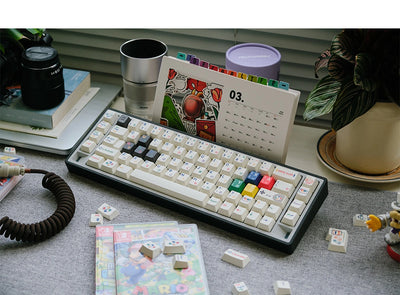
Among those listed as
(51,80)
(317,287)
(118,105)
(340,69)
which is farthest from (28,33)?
(317,287)

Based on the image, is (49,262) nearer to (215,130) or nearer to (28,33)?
(215,130)

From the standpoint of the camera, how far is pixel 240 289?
774mm

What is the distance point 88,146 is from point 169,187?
198mm

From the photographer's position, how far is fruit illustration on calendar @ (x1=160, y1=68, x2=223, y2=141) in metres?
1.03

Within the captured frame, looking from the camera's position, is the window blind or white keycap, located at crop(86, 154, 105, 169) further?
the window blind

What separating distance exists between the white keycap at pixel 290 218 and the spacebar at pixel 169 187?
0.14 metres

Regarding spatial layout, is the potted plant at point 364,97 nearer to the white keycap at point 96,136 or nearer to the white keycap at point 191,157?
the white keycap at point 191,157

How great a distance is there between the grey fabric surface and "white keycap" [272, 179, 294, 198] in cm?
7

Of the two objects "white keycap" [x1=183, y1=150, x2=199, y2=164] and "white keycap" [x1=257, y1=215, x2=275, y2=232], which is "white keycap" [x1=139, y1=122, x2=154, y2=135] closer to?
"white keycap" [x1=183, y1=150, x2=199, y2=164]

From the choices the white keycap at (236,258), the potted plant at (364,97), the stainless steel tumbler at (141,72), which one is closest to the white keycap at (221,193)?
the white keycap at (236,258)

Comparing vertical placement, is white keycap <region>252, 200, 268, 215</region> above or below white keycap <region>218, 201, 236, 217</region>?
above

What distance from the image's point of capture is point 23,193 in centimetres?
98

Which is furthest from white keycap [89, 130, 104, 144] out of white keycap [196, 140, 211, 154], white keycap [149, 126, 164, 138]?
white keycap [196, 140, 211, 154]

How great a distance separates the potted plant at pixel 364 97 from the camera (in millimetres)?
870
